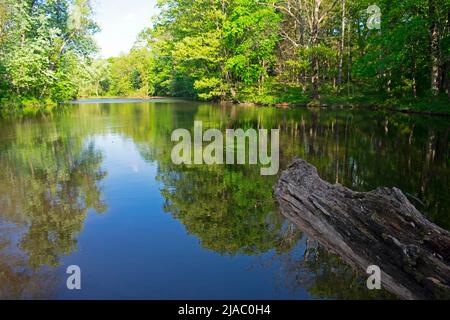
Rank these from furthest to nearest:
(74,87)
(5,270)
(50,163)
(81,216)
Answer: (74,87) < (50,163) < (81,216) < (5,270)

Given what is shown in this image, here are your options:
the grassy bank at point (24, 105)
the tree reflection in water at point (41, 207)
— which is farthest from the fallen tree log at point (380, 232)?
the grassy bank at point (24, 105)

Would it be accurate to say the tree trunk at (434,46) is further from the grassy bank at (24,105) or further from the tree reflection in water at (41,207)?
the grassy bank at (24,105)

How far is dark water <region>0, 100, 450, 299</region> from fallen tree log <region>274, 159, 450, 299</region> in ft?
1.13

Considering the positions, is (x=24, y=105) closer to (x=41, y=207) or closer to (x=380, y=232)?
(x=41, y=207)

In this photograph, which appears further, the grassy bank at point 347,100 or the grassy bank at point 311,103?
the grassy bank at point 311,103

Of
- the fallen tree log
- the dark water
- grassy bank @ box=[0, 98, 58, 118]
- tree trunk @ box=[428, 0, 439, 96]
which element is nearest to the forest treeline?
tree trunk @ box=[428, 0, 439, 96]

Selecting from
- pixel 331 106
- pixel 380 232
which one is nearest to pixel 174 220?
pixel 380 232

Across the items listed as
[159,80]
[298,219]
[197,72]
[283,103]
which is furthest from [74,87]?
[298,219]

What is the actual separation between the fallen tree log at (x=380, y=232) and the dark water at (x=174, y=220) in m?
0.34

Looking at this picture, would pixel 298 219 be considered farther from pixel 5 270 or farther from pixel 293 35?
pixel 293 35

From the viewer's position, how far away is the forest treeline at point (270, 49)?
27.2 meters

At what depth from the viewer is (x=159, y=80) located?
277ft

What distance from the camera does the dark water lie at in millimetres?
5223
